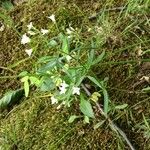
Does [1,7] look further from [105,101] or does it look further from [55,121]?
[105,101]

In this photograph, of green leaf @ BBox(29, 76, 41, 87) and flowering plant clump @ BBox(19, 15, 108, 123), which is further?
green leaf @ BBox(29, 76, 41, 87)

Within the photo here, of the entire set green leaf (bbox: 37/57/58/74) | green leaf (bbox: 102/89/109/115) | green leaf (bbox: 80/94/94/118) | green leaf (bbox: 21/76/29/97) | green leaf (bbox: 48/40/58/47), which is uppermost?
green leaf (bbox: 37/57/58/74)

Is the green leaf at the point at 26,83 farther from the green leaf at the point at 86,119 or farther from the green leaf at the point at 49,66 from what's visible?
the green leaf at the point at 86,119

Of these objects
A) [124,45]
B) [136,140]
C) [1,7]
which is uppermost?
[1,7]

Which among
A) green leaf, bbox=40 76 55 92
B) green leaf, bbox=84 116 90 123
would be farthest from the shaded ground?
green leaf, bbox=40 76 55 92

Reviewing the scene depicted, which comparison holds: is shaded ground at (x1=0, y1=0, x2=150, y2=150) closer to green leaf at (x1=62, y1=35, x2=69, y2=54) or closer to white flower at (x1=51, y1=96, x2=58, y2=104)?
white flower at (x1=51, y1=96, x2=58, y2=104)

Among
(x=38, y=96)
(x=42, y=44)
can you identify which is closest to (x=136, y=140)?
(x=38, y=96)

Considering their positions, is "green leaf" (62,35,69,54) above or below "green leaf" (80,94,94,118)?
above
